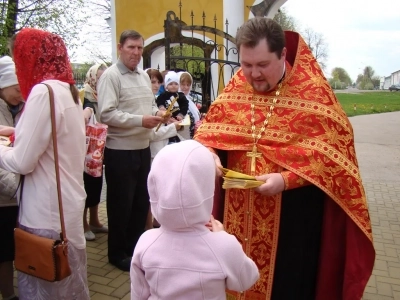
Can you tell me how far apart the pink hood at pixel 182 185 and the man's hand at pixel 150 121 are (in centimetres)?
209

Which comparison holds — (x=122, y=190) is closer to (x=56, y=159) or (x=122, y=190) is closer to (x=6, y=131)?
(x=6, y=131)

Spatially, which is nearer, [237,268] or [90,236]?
[237,268]

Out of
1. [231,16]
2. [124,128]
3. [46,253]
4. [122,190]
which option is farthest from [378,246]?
[231,16]

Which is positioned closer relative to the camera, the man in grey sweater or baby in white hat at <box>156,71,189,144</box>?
the man in grey sweater

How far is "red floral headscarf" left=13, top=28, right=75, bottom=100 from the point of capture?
2.10 meters

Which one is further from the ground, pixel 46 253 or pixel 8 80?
pixel 8 80

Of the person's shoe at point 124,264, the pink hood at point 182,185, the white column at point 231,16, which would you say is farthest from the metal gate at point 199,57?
the pink hood at point 182,185

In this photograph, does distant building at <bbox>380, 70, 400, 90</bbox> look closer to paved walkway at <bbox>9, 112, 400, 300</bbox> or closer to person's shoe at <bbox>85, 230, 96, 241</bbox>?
paved walkway at <bbox>9, 112, 400, 300</bbox>

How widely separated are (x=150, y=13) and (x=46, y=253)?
28.9 ft

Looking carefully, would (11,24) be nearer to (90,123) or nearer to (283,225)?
(90,123)

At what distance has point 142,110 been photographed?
3727 mm

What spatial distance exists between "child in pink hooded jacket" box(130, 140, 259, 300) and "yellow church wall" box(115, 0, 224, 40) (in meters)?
8.47

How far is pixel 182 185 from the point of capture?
4.57 feet

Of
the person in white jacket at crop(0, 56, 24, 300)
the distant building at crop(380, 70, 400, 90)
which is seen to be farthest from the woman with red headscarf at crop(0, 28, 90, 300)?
the distant building at crop(380, 70, 400, 90)
